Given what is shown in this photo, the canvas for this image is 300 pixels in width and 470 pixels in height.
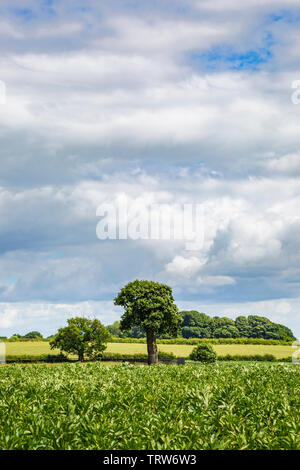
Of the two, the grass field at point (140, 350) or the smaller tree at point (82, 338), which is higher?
the smaller tree at point (82, 338)

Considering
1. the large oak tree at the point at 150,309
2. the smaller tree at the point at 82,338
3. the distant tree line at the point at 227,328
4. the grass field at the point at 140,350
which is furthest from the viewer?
the distant tree line at the point at 227,328

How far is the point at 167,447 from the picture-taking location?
24.2ft

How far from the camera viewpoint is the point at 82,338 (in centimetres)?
6800

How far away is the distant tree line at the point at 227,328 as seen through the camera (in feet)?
468

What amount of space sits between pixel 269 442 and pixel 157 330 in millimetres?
46488

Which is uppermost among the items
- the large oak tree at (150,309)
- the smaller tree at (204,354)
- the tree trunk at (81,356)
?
the large oak tree at (150,309)

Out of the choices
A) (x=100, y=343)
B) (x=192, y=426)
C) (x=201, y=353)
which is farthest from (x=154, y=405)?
(x=100, y=343)

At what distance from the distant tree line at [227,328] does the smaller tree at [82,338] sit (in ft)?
239

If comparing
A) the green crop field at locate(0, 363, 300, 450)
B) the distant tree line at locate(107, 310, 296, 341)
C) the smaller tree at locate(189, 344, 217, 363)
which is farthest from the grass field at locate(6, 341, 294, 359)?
the green crop field at locate(0, 363, 300, 450)

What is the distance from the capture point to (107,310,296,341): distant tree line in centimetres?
14275

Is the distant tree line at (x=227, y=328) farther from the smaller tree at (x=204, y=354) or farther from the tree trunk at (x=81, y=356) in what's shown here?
the smaller tree at (x=204, y=354)

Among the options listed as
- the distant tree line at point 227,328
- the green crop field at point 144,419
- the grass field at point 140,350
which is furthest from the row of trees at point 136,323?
the distant tree line at point 227,328

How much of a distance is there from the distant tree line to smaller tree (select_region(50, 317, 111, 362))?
72896mm

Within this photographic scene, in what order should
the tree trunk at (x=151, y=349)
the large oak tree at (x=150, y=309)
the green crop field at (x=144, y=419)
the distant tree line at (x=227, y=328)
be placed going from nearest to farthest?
1. the green crop field at (x=144, y=419)
2. the large oak tree at (x=150, y=309)
3. the tree trunk at (x=151, y=349)
4. the distant tree line at (x=227, y=328)
